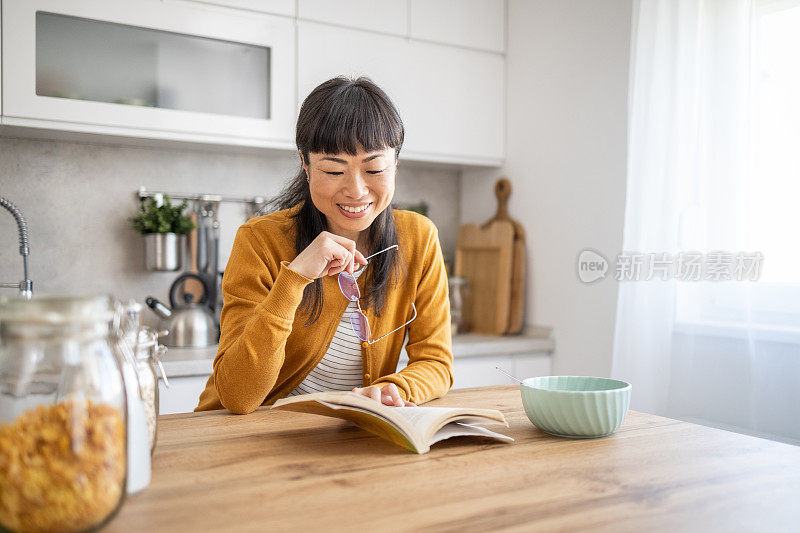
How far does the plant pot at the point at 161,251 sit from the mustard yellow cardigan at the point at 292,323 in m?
1.04

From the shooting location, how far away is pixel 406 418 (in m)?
1.07

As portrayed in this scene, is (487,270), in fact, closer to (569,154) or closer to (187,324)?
(569,154)

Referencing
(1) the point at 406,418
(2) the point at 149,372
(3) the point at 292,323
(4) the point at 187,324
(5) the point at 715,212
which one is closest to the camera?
(2) the point at 149,372

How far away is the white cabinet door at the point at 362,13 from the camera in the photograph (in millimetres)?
2621

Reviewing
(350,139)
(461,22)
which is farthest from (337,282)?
(461,22)

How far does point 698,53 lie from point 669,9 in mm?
195

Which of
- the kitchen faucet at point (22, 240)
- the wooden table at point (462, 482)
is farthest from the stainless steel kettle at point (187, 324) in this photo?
the wooden table at point (462, 482)

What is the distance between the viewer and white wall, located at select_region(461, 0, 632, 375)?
8.46 feet

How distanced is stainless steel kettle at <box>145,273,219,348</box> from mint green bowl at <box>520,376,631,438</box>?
1605 millimetres

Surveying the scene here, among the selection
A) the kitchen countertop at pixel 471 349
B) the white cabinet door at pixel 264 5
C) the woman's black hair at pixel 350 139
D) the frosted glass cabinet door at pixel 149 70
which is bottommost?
the kitchen countertop at pixel 471 349

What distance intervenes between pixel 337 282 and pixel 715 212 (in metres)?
1.20

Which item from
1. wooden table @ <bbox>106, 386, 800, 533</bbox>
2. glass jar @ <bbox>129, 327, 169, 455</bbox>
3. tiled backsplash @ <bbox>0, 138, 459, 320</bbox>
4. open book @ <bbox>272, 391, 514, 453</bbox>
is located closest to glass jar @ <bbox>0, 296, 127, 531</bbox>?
wooden table @ <bbox>106, 386, 800, 533</bbox>

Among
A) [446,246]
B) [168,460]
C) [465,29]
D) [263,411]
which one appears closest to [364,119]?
[263,411]

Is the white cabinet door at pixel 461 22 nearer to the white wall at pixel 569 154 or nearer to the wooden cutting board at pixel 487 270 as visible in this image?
the white wall at pixel 569 154
